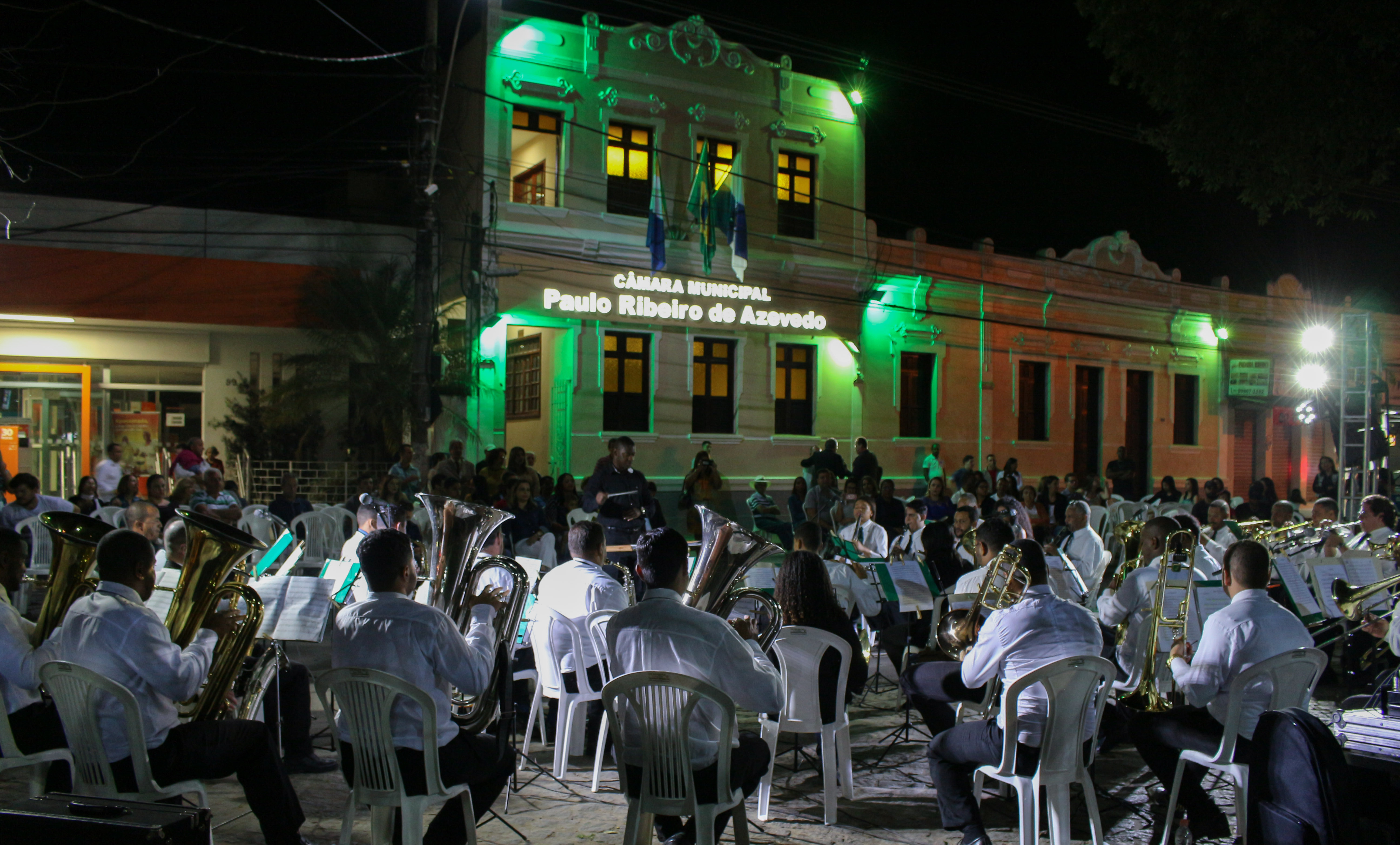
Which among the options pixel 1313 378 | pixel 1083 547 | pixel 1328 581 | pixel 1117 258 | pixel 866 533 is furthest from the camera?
pixel 1117 258

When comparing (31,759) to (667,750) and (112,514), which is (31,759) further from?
(112,514)

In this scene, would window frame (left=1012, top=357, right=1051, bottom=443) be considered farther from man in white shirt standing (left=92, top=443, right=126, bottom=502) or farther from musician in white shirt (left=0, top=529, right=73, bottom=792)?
musician in white shirt (left=0, top=529, right=73, bottom=792)

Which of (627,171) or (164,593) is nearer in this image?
(164,593)

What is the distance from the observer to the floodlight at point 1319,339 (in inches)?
731

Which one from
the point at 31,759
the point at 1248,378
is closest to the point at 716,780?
the point at 31,759

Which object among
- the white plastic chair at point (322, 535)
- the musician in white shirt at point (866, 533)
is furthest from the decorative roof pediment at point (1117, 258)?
the white plastic chair at point (322, 535)

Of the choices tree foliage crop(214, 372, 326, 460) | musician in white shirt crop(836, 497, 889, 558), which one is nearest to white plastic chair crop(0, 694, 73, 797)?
musician in white shirt crop(836, 497, 889, 558)

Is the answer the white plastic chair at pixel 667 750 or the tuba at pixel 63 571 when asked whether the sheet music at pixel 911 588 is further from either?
the tuba at pixel 63 571

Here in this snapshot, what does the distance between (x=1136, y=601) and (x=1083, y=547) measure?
259 cm

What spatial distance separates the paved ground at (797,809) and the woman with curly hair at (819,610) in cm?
58

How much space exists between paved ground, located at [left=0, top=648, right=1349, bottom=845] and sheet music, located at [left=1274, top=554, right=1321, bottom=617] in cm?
179

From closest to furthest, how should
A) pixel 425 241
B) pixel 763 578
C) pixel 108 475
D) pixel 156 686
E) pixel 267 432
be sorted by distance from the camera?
pixel 156 686 < pixel 763 578 < pixel 108 475 < pixel 425 241 < pixel 267 432

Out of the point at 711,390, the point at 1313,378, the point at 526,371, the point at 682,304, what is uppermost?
the point at 682,304

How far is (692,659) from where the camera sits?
12.5 feet
